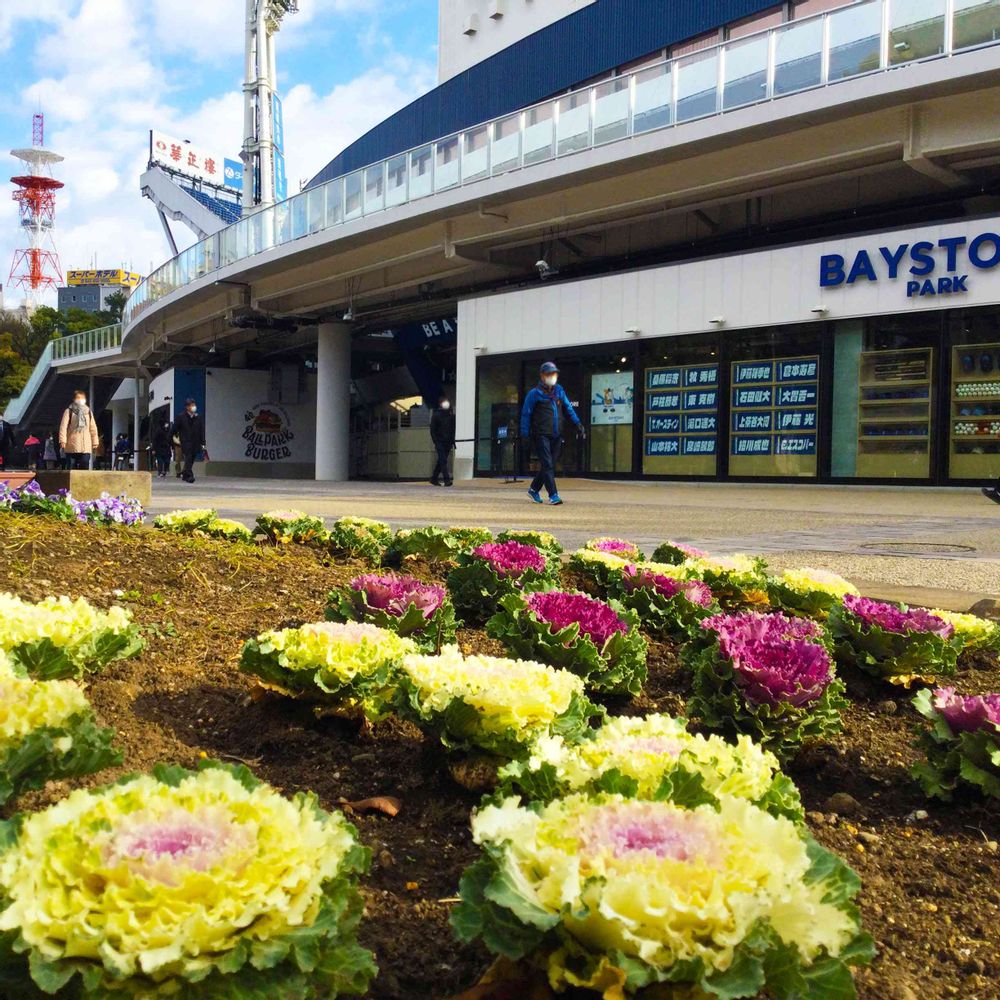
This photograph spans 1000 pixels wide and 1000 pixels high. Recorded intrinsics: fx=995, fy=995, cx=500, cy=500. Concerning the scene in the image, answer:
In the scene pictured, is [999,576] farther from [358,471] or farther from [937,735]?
[358,471]

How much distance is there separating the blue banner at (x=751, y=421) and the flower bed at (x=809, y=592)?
1567cm

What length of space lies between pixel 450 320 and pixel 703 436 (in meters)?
12.2

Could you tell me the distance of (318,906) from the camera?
41.1 inches

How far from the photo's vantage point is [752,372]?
62.5 feet

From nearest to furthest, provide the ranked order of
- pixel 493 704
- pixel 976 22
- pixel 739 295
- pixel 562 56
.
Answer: pixel 493 704 < pixel 976 22 < pixel 739 295 < pixel 562 56

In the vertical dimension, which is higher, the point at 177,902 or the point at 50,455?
the point at 177,902

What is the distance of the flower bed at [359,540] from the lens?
4.65m

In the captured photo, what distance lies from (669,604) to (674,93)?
16051 millimetres

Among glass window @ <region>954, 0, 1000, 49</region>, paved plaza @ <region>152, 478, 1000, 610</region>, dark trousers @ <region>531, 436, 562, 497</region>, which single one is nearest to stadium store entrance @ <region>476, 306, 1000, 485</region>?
paved plaza @ <region>152, 478, 1000, 610</region>

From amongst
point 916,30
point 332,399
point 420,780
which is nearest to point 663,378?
point 916,30

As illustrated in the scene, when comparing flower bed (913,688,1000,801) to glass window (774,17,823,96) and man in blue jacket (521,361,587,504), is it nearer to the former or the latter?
man in blue jacket (521,361,587,504)

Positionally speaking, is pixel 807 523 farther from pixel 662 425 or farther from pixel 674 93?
pixel 662 425

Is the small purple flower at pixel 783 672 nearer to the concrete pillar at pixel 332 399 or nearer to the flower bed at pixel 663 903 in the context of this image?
the flower bed at pixel 663 903

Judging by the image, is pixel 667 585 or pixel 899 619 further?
pixel 667 585
